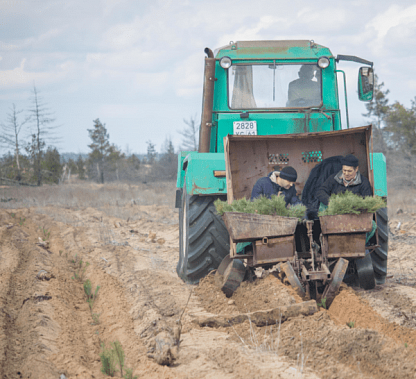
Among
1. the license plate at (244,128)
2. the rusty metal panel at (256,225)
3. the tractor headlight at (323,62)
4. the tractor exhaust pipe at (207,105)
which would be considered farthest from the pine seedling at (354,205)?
the tractor headlight at (323,62)

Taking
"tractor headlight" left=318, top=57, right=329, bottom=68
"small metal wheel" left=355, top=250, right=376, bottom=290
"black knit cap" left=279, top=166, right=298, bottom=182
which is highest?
"tractor headlight" left=318, top=57, right=329, bottom=68

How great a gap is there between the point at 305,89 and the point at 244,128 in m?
1.10

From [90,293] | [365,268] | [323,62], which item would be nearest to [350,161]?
[365,268]

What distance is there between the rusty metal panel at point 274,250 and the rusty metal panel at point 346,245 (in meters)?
0.37

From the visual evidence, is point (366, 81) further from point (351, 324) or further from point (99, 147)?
point (99, 147)

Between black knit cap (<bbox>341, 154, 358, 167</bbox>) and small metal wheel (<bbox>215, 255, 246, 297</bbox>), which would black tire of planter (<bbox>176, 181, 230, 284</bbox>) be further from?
black knit cap (<bbox>341, 154, 358, 167</bbox>)

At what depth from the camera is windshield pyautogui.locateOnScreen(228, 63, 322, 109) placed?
252 inches

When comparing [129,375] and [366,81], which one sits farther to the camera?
[366,81]

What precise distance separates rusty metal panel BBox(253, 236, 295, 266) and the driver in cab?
9.05 ft

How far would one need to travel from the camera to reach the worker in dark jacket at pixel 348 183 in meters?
4.89

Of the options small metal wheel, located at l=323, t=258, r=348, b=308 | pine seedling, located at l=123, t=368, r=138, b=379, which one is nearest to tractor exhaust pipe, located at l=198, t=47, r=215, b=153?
small metal wheel, located at l=323, t=258, r=348, b=308

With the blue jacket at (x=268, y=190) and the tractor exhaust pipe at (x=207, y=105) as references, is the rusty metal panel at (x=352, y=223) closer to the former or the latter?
the blue jacket at (x=268, y=190)

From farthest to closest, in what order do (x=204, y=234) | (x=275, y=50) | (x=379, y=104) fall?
1. (x=379, y=104)
2. (x=275, y=50)
3. (x=204, y=234)

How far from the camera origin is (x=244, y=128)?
20.5ft
